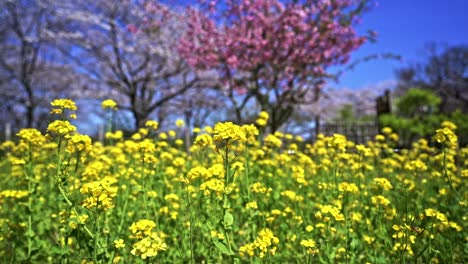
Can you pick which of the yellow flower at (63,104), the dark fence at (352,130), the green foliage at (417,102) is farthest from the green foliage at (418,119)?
the yellow flower at (63,104)

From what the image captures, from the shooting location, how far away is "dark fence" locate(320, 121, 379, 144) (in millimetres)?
15213

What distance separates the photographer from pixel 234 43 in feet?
39.9

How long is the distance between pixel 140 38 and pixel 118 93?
17.9 ft

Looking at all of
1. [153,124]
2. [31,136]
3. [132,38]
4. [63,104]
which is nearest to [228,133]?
[63,104]

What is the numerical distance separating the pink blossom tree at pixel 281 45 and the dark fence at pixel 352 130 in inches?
127

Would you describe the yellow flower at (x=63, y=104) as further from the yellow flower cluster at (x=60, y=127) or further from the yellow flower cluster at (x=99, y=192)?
the yellow flower cluster at (x=99, y=192)

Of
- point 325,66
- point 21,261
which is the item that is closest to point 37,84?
point 325,66

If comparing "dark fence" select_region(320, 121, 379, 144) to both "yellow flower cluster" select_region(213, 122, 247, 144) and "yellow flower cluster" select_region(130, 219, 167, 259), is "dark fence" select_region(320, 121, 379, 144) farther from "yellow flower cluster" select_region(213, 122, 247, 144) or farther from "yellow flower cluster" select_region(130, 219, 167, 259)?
"yellow flower cluster" select_region(130, 219, 167, 259)

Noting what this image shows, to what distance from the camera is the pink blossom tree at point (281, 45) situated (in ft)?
37.9

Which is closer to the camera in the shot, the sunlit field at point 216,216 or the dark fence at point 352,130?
the sunlit field at point 216,216

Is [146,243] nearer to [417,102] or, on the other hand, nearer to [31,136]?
[31,136]

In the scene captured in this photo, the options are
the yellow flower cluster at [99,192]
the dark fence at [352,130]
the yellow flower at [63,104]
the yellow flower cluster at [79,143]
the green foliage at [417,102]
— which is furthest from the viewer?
the dark fence at [352,130]

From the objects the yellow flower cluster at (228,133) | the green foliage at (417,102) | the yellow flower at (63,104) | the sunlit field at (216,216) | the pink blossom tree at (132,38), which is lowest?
the sunlit field at (216,216)

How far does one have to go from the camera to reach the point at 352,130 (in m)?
15.8
